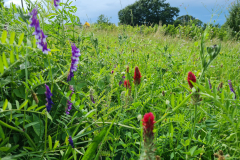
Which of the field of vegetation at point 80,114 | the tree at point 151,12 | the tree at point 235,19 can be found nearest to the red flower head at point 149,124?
the field of vegetation at point 80,114

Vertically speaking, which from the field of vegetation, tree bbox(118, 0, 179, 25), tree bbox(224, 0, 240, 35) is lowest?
the field of vegetation

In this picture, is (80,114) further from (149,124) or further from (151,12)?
(151,12)

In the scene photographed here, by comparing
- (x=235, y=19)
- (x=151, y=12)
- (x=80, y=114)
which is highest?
(x=151, y=12)

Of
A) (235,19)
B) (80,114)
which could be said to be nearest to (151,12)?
(235,19)

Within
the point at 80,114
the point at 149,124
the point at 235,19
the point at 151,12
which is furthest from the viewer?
the point at 151,12

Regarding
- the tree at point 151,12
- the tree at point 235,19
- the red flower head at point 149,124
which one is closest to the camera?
the red flower head at point 149,124

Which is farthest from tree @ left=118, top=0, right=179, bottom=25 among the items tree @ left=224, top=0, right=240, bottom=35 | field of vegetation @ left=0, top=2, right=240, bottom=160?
field of vegetation @ left=0, top=2, right=240, bottom=160

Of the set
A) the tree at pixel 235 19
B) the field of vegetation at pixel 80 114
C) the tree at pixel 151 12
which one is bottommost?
the field of vegetation at pixel 80 114

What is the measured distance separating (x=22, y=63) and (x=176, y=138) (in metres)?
1.06

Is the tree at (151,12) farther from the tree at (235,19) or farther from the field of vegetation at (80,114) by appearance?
the field of vegetation at (80,114)

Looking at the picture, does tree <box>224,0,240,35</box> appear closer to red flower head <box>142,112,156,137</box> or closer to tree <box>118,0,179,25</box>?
red flower head <box>142,112,156,137</box>

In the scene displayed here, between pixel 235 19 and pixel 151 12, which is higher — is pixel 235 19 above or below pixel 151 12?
below

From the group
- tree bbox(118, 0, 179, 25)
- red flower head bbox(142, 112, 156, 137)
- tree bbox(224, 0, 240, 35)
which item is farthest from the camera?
tree bbox(118, 0, 179, 25)

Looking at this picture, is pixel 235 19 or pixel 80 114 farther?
pixel 235 19
